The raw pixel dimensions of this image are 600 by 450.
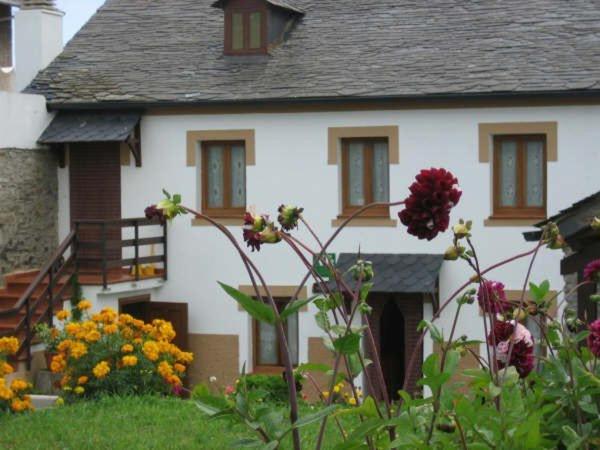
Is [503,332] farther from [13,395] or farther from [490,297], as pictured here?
[13,395]

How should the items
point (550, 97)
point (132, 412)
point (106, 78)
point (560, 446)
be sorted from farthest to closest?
1. point (106, 78)
2. point (550, 97)
3. point (132, 412)
4. point (560, 446)

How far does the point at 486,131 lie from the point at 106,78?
596 cm

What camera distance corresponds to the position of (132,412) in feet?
43.6

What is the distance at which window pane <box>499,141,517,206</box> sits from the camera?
18.0 metres

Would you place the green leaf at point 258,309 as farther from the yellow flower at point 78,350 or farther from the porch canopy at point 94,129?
the porch canopy at point 94,129

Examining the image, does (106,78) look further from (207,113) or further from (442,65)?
(442,65)

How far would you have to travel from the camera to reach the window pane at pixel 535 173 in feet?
58.6

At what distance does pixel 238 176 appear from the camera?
19.6 meters

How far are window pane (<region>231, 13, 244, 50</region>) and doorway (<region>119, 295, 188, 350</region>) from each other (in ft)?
13.0

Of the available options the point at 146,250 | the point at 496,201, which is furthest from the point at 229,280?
the point at 496,201

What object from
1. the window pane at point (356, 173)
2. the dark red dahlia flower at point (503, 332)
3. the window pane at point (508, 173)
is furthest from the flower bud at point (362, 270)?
the window pane at point (356, 173)

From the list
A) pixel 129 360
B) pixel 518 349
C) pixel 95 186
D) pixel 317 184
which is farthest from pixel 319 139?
pixel 518 349

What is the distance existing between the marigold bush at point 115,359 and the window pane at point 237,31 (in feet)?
18.2

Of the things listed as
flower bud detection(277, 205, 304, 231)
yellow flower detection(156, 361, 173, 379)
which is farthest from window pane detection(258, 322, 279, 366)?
flower bud detection(277, 205, 304, 231)
